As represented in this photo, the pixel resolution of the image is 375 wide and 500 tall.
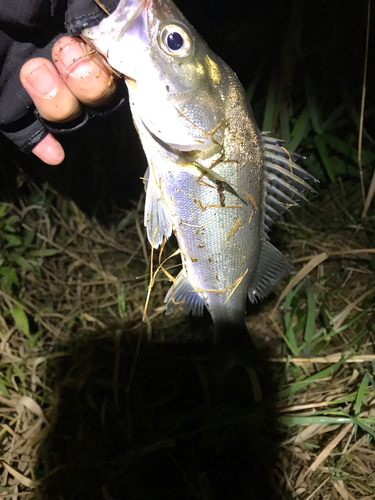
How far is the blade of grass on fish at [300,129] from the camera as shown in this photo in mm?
2289

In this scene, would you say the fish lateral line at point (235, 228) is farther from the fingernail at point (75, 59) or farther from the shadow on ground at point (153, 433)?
the shadow on ground at point (153, 433)

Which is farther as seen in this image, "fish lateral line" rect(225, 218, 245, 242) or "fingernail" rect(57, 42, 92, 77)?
"fish lateral line" rect(225, 218, 245, 242)

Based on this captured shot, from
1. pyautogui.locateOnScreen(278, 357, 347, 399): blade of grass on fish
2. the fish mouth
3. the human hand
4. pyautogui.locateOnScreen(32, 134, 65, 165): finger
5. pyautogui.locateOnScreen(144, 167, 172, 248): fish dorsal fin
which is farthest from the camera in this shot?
pyautogui.locateOnScreen(278, 357, 347, 399): blade of grass on fish

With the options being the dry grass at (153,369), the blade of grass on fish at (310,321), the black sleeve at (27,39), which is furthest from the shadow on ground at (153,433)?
the black sleeve at (27,39)

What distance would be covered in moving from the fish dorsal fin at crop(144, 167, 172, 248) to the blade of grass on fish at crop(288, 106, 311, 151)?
125 cm

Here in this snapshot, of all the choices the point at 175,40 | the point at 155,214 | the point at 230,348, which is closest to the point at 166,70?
the point at 175,40

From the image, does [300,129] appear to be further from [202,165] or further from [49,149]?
[49,149]

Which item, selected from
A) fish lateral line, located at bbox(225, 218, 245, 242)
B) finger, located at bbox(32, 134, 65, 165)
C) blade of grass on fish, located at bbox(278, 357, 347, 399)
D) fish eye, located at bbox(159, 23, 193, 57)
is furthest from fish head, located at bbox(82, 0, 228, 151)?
blade of grass on fish, located at bbox(278, 357, 347, 399)

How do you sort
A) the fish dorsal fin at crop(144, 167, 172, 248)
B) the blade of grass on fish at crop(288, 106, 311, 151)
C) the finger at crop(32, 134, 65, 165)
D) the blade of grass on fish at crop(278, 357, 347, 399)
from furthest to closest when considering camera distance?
the blade of grass on fish at crop(288, 106, 311, 151) → the blade of grass on fish at crop(278, 357, 347, 399) → the finger at crop(32, 134, 65, 165) → the fish dorsal fin at crop(144, 167, 172, 248)

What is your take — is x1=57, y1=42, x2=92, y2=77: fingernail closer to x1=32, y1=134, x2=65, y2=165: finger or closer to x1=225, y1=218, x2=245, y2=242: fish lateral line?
x1=32, y1=134, x2=65, y2=165: finger

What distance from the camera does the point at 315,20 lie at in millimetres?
2293

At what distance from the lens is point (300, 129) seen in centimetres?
230

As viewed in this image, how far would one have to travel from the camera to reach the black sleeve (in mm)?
1133

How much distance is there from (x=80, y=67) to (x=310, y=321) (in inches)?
72.3
